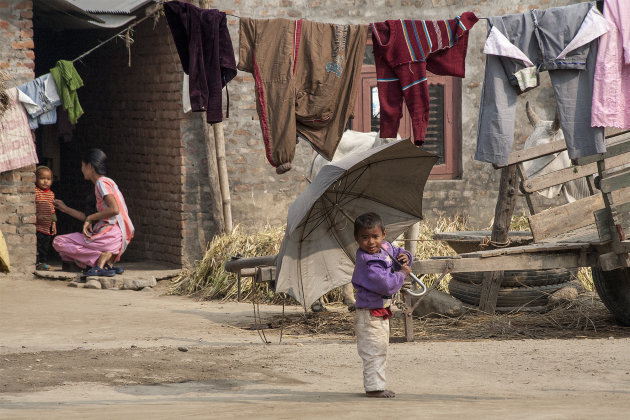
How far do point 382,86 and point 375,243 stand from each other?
1.86 m

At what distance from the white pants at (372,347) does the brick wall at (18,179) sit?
6.51 meters

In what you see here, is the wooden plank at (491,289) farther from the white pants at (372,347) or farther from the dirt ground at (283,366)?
the white pants at (372,347)

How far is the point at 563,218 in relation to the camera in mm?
8969

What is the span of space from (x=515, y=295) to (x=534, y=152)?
1.40m

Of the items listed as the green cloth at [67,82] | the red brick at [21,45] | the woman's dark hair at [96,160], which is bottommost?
the woman's dark hair at [96,160]

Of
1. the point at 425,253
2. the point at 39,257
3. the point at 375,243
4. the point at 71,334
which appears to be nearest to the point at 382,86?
the point at 375,243

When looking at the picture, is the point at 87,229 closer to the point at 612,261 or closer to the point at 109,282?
the point at 109,282

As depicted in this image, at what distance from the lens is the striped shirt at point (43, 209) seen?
1266 centimetres

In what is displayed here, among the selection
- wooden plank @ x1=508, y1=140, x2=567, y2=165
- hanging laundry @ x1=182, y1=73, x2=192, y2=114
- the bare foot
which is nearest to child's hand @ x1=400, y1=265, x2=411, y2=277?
the bare foot

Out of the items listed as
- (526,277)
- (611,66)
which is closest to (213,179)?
(526,277)

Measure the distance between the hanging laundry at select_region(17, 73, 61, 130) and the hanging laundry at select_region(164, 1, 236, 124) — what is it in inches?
176

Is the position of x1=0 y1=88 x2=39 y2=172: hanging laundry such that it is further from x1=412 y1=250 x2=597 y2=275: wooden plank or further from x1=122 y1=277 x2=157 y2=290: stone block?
x1=412 y1=250 x2=597 y2=275: wooden plank

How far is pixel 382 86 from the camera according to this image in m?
Result: 8.12

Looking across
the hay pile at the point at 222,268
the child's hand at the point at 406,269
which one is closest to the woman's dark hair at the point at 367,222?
the child's hand at the point at 406,269
